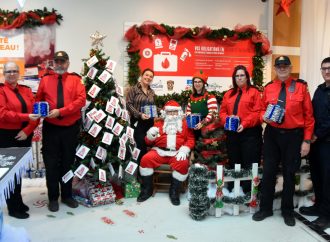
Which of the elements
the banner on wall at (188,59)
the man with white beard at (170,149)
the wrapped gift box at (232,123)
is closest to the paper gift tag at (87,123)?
the man with white beard at (170,149)

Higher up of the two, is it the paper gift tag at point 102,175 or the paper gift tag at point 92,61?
the paper gift tag at point 92,61

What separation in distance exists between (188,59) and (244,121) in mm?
1913

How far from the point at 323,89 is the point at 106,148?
7.98ft

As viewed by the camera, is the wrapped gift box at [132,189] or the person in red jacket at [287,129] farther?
the wrapped gift box at [132,189]

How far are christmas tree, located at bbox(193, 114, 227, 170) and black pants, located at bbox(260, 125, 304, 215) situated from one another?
658 millimetres

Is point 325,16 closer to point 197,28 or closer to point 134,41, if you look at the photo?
point 197,28

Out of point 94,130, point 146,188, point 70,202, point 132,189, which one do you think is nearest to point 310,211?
point 146,188

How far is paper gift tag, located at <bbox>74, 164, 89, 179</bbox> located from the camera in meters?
3.60

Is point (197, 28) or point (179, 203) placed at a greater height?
point (197, 28)

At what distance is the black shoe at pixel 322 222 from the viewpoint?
312 cm

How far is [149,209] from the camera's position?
3605 millimetres

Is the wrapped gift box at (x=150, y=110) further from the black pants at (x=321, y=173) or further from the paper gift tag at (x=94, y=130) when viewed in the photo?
the black pants at (x=321, y=173)

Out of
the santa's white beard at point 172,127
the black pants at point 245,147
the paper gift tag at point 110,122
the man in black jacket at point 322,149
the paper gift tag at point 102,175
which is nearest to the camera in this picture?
the man in black jacket at point 322,149

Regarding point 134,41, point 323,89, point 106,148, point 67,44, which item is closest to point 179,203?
point 106,148
